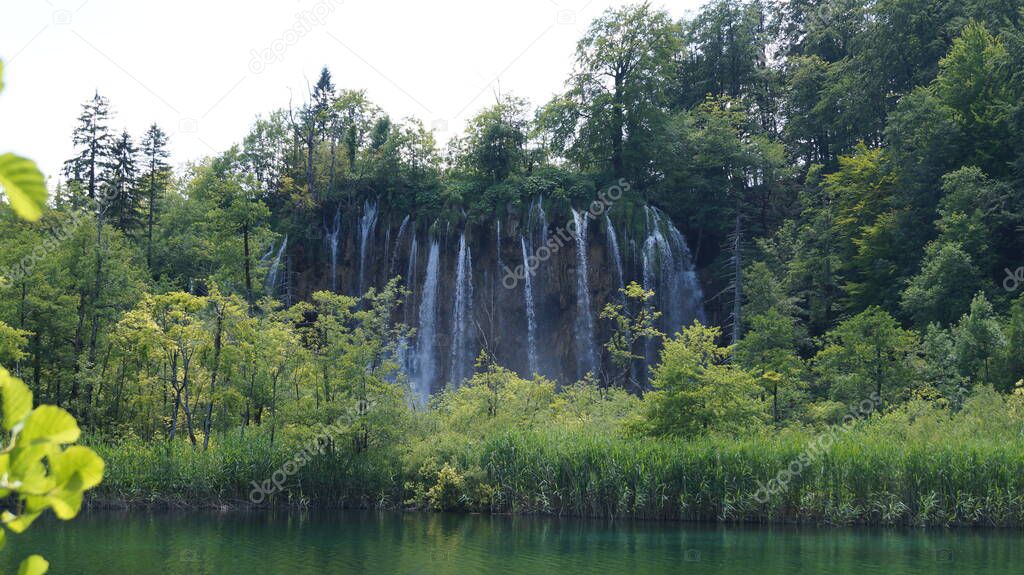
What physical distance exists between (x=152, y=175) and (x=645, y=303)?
27.5m

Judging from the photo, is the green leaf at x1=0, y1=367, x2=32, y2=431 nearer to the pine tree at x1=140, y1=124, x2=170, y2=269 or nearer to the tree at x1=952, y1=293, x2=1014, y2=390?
the tree at x1=952, y1=293, x2=1014, y2=390

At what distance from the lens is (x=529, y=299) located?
38500 mm

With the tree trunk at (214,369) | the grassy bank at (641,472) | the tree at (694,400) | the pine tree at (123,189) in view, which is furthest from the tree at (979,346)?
the pine tree at (123,189)

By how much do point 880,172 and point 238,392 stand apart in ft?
91.0

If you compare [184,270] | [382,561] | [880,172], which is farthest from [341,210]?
[382,561]

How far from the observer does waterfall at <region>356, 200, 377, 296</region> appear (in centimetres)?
4012

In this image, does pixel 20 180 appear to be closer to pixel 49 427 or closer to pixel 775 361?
pixel 49 427

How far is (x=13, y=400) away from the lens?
44.4 inches

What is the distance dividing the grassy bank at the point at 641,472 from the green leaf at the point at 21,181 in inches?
746

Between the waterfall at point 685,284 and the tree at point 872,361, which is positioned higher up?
the waterfall at point 685,284

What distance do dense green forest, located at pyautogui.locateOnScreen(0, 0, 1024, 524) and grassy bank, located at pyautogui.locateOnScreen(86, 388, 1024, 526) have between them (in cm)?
7

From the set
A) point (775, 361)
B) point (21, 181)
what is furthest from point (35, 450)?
point (775, 361)

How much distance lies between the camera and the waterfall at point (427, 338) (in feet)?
123

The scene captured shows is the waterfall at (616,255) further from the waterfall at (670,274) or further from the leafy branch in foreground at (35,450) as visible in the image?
the leafy branch in foreground at (35,450)
